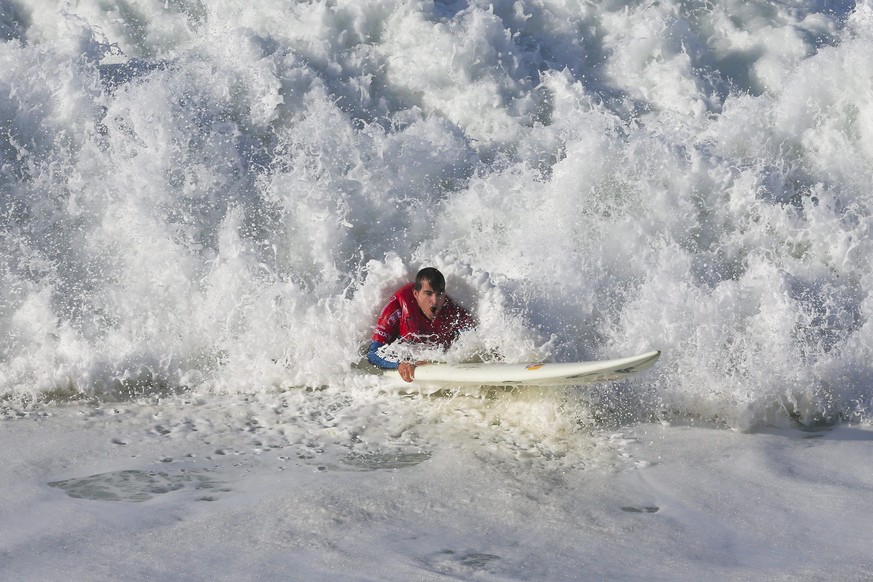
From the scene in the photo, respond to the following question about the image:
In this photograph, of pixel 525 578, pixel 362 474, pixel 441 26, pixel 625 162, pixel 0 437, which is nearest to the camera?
pixel 525 578

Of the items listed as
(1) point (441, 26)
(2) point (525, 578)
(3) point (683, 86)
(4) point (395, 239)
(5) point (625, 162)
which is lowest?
(2) point (525, 578)

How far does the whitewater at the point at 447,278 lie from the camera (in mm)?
4172

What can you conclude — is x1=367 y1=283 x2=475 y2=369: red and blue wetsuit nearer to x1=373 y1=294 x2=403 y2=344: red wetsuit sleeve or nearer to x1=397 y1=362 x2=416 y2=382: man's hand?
x1=373 y1=294 x2=403 y2=344: red wetsuit sleeve

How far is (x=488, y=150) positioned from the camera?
8.12 metres

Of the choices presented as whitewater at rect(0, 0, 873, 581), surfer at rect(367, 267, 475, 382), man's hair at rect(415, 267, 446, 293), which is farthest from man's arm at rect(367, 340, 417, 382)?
man's hair at rect(415, 267, 446, 293)

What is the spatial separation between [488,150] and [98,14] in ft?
13.1

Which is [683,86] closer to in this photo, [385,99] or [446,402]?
[385,99]

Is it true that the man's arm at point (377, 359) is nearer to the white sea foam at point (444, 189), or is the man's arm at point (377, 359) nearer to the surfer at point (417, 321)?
the surfer at point (417, 321)

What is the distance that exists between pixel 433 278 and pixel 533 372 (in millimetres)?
889

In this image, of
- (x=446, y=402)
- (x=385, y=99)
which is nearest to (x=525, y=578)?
(x=446, y=402)

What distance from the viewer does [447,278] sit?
6246 millimetres

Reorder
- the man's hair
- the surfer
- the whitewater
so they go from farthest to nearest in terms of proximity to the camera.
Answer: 1. the surfer
2. the man's hair
3. the whitewater

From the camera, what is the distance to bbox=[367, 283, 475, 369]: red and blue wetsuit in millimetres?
6023

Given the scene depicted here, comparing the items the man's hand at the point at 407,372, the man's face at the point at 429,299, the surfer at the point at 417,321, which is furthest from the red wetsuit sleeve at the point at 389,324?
the man's hand at the point at 407,372
